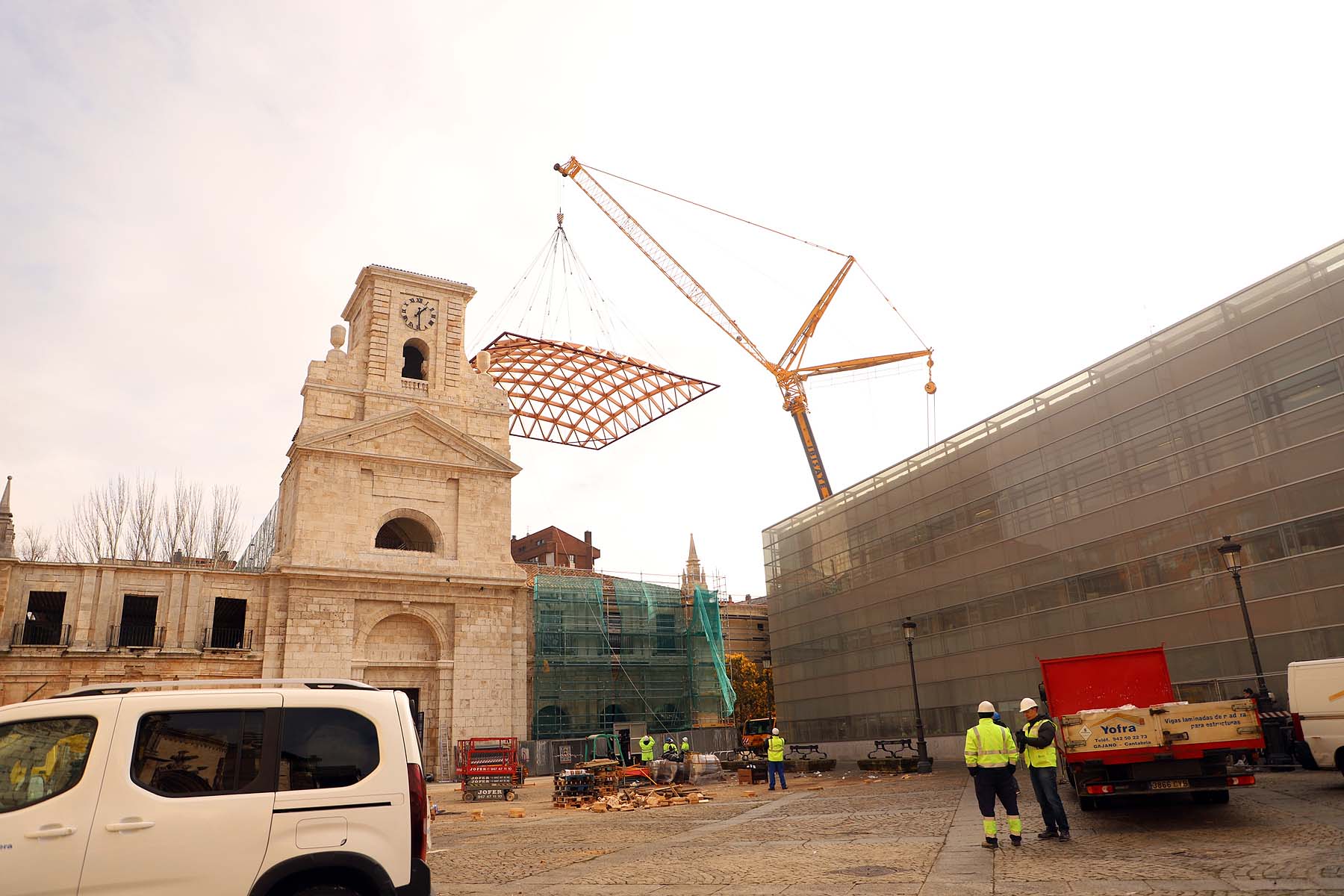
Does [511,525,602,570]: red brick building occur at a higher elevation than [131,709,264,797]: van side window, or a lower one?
higher

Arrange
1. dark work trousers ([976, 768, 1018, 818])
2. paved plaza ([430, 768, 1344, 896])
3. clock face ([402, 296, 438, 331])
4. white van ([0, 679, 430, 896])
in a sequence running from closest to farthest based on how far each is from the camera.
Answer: white van ([0, 679, 430, 896])
paved plaza ([430, 768, 1344, 896])
dark work trousers ([976, 768, 1018, 818])
clock face ([402, 296, 438, 331])

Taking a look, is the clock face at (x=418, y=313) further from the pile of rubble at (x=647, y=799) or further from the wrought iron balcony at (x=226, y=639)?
the pile of rubble at (x=647, y=799)

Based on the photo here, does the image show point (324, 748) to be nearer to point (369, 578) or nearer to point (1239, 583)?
point (1239, 583)

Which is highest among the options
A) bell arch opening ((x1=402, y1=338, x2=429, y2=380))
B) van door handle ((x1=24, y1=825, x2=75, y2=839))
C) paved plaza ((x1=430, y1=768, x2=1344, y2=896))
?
bell arch opening ((x1=402, y1=338, x2=429, y2=380))

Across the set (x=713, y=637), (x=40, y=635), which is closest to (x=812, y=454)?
(x=713, y=637)

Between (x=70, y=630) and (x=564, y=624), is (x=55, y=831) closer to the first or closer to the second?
(x=70, y=630)

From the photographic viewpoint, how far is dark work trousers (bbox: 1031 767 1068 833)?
36.1 ft

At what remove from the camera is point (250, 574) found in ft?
110

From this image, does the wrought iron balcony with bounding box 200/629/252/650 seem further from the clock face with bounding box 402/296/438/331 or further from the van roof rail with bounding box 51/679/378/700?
the van roof rail with bounding box 51/679/378/700

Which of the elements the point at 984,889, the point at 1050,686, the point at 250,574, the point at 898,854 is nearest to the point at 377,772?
the point at 984,889

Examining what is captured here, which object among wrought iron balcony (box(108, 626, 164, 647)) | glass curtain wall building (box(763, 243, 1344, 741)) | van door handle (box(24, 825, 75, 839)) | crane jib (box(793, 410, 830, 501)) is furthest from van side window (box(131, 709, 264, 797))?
crane jib (box(793, 410, 830, 501))

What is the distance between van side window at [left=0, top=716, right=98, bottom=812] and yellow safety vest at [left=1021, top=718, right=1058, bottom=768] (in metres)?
10.3

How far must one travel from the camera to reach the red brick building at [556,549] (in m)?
90.0

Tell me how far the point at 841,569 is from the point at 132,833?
111 ft
